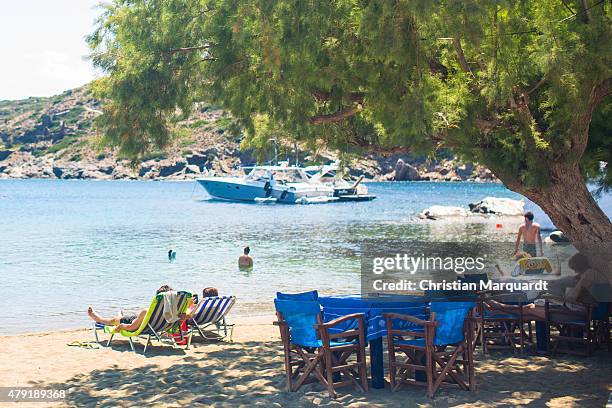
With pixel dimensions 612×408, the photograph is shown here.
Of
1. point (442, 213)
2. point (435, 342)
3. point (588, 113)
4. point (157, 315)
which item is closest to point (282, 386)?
point (435, 342)

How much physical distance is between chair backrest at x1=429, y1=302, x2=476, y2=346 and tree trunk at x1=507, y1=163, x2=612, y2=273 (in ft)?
6.73

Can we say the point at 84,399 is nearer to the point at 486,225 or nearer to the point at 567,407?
the point at 567,407

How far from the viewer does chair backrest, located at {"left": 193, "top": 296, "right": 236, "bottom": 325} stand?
10062 millimetres

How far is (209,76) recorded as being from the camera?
8211mm

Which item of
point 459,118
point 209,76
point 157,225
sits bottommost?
point 157,225

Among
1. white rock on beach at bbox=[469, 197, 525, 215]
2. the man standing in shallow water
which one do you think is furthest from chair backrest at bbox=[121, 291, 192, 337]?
white rock on beach at bbox=[469, 197, 525, 215]

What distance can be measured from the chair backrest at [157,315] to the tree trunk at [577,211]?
423 cm

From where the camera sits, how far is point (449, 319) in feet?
21.9

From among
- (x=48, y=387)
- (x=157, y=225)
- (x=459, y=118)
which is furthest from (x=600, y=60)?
(x=157, y=225)

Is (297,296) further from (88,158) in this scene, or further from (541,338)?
(88,158)

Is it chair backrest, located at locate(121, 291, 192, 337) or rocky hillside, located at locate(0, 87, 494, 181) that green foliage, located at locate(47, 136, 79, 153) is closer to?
rocky hillside, located at locate(0, 87, 494, 181)

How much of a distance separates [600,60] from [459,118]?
147 centimetres

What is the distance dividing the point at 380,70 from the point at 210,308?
4.67 m

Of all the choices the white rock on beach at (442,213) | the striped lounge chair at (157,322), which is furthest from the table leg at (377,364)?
the white rock on beach at (442,213)
